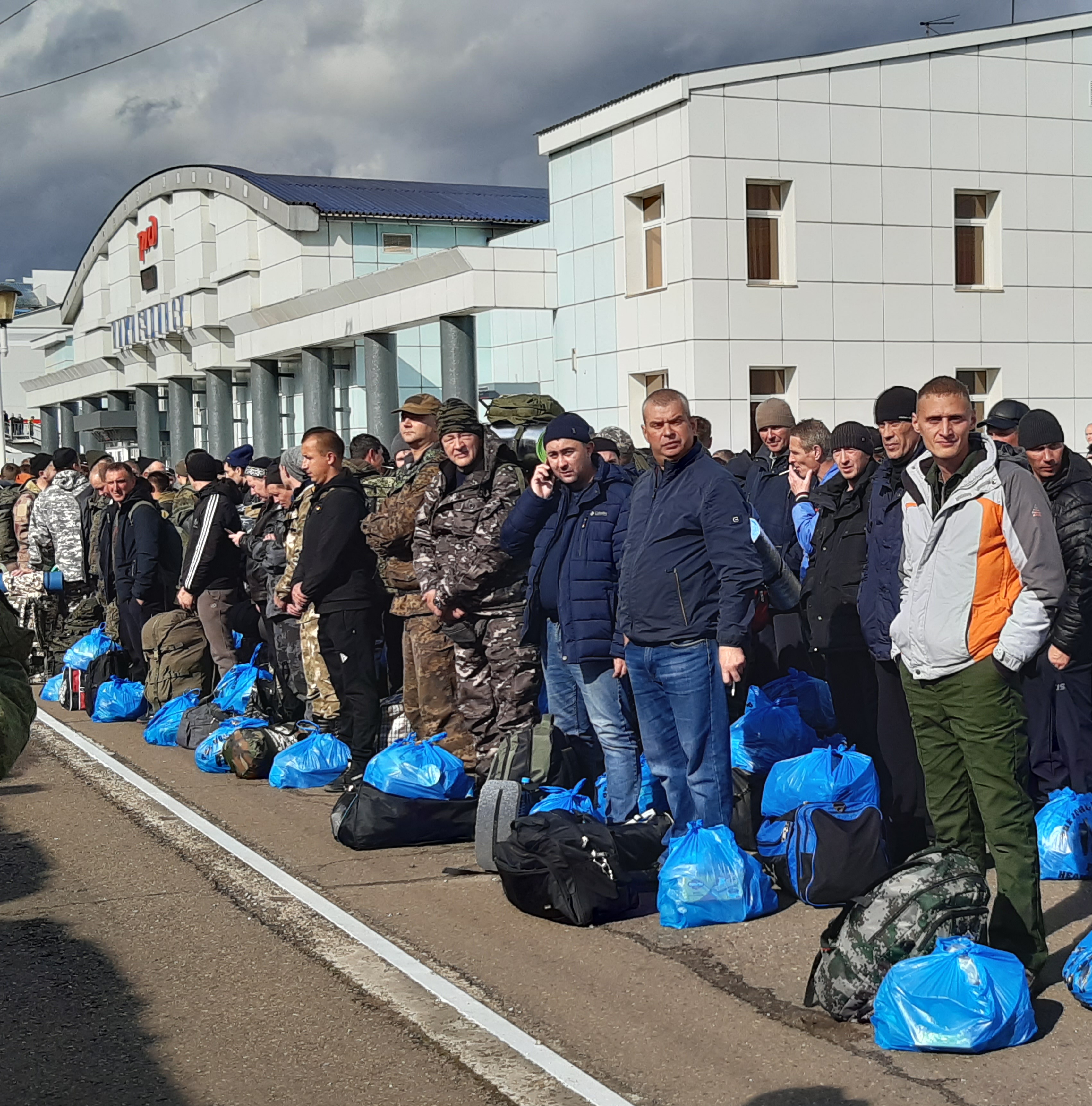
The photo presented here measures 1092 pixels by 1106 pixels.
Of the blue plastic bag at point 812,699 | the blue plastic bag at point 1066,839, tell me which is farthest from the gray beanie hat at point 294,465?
the blue plastic bag at point 1066,839

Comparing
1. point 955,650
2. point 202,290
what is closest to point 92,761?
point 955,650

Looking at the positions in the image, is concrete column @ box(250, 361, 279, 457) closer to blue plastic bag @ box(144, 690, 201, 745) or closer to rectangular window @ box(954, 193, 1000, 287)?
rectangular window @ box(954, 193, 1000, 287)

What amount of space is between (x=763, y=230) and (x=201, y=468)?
37.3ft

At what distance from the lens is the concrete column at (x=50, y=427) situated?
57250 mm

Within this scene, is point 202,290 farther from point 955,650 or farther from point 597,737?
point 955,650

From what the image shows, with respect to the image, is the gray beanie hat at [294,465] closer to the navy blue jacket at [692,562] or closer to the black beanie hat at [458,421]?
the black beanie hat at [458,421]

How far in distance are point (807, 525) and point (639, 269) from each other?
12646 mm

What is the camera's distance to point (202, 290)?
36656 millimetres

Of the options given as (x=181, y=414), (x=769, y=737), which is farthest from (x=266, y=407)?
(x=769, y=737)

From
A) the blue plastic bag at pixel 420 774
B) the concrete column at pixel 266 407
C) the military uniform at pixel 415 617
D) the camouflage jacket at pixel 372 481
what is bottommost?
the blue plastic bag at pixel 420 774

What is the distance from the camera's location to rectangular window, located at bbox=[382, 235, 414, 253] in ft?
106

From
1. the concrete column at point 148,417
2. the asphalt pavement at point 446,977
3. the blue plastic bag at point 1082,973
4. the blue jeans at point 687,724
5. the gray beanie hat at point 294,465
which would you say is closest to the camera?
the asphalt pavement at point 446,977

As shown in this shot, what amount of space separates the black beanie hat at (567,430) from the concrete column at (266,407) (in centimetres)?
2678

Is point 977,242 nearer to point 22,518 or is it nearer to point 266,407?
point 22,518
